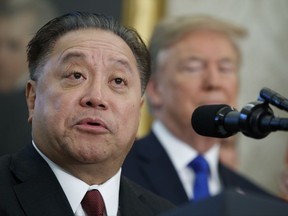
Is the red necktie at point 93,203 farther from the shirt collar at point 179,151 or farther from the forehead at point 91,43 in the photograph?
the shirt collar at point 179,151

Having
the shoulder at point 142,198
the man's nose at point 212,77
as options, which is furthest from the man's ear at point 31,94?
the man's nose at point 212,77

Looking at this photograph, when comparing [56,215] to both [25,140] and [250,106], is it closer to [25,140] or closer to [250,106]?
[250,106]

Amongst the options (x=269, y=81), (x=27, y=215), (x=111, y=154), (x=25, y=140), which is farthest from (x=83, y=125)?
(x=269, y=81)

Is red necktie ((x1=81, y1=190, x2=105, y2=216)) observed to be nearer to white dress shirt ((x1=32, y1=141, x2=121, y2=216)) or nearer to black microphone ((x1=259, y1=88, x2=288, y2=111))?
white dress shirt ((x1=32, y1=141, x2=121, y2=216))

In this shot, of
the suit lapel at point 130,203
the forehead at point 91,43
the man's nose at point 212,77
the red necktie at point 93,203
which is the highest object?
the forehead at point 91,43

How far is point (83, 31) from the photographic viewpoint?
130 inches

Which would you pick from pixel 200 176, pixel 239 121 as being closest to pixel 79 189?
pixel 239 121

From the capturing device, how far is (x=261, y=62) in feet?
21.8

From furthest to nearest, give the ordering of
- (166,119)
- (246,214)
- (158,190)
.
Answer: (166,119) → (158,190) → (246,214)

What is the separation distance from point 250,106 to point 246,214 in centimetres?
57

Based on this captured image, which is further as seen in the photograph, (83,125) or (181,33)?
(181,33)

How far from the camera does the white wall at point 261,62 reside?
654 cm

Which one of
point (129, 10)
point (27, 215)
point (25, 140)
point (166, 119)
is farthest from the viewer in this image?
point (129, 10)

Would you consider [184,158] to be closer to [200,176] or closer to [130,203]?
[200,176]
